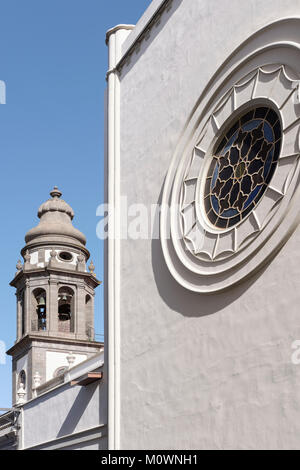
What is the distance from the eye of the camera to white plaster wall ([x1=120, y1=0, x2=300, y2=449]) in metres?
9.61

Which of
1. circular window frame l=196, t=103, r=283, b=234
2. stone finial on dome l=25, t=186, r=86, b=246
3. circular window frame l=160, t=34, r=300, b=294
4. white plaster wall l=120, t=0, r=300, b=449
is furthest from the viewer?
stone finial on dome l=25, t=186, r=86, b=246

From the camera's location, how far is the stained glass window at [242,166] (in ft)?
35.7

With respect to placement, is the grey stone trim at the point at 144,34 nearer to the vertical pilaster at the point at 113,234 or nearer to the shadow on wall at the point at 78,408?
A: the vertical pilaster at the point at 113,234

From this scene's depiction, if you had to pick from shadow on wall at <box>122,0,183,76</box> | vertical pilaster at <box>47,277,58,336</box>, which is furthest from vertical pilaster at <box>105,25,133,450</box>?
vertical pilaster at <box>47,277,58,336</box>

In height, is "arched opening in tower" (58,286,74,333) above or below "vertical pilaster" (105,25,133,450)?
above

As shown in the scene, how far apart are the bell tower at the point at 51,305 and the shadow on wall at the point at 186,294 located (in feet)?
70.8

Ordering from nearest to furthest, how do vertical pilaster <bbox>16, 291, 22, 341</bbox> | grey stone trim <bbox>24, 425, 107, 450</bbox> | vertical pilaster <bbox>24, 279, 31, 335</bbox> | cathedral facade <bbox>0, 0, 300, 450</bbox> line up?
1. cathedral facade <bbox>0, 0, 300, 450</bbox>
2. grey stone trim <bbox>24, 425, 107, 450</bbox>
3. vertical pilaster <bbox>24, 279, 31, 335</bbox>
4. vertical pilaster <bbox>16, 291, 22, 341</bbox>

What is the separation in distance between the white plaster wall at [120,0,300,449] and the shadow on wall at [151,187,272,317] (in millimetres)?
18

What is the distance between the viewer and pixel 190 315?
11.8m

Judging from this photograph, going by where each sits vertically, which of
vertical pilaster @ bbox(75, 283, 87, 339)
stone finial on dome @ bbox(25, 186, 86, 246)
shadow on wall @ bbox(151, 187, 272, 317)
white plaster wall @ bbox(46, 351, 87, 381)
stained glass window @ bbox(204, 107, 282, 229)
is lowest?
shadow on wall @ bbox(151, 187, 272, 317)

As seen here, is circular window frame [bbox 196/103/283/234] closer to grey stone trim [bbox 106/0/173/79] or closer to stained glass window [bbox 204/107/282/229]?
stained glass window [bbox 204/107/282/229]

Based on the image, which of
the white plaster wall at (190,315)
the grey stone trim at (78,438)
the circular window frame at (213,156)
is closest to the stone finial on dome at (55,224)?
the grey stone trim at (78,438)

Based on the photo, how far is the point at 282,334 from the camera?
9484mm
